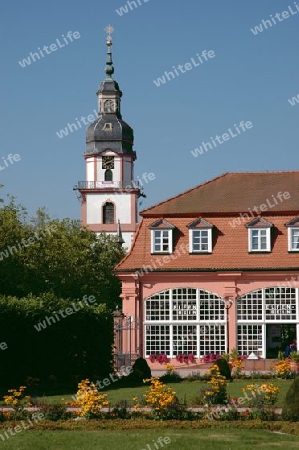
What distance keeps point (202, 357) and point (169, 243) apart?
6.57 m

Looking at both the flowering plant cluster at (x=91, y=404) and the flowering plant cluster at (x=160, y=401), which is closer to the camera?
the flowering plant cluster at (x=160, y=401)

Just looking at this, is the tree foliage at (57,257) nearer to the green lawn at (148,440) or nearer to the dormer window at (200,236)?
the dormer window at (200,236)

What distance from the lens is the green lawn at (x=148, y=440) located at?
2173 centimetres

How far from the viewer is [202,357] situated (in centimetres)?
5097

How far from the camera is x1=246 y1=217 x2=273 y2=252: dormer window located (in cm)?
5209

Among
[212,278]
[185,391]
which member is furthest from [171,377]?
[212,278]

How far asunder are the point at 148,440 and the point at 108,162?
85814 millimetres

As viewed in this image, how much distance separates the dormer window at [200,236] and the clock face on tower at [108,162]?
2177 inches

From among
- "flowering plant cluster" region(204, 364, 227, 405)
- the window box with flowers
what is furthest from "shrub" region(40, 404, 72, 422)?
the window box with flowers

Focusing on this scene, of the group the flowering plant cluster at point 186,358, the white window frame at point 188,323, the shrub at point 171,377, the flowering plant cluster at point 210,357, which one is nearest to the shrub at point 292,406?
the shrub at point 171,377

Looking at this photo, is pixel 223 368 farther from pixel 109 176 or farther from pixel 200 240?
pixel 109 176

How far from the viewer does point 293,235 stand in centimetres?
5200

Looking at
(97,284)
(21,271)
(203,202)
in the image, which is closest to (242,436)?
(203,202)

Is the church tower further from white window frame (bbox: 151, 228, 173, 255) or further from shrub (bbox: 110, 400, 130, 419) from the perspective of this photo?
shrub (bbox: 110, 400, 130, 419)
